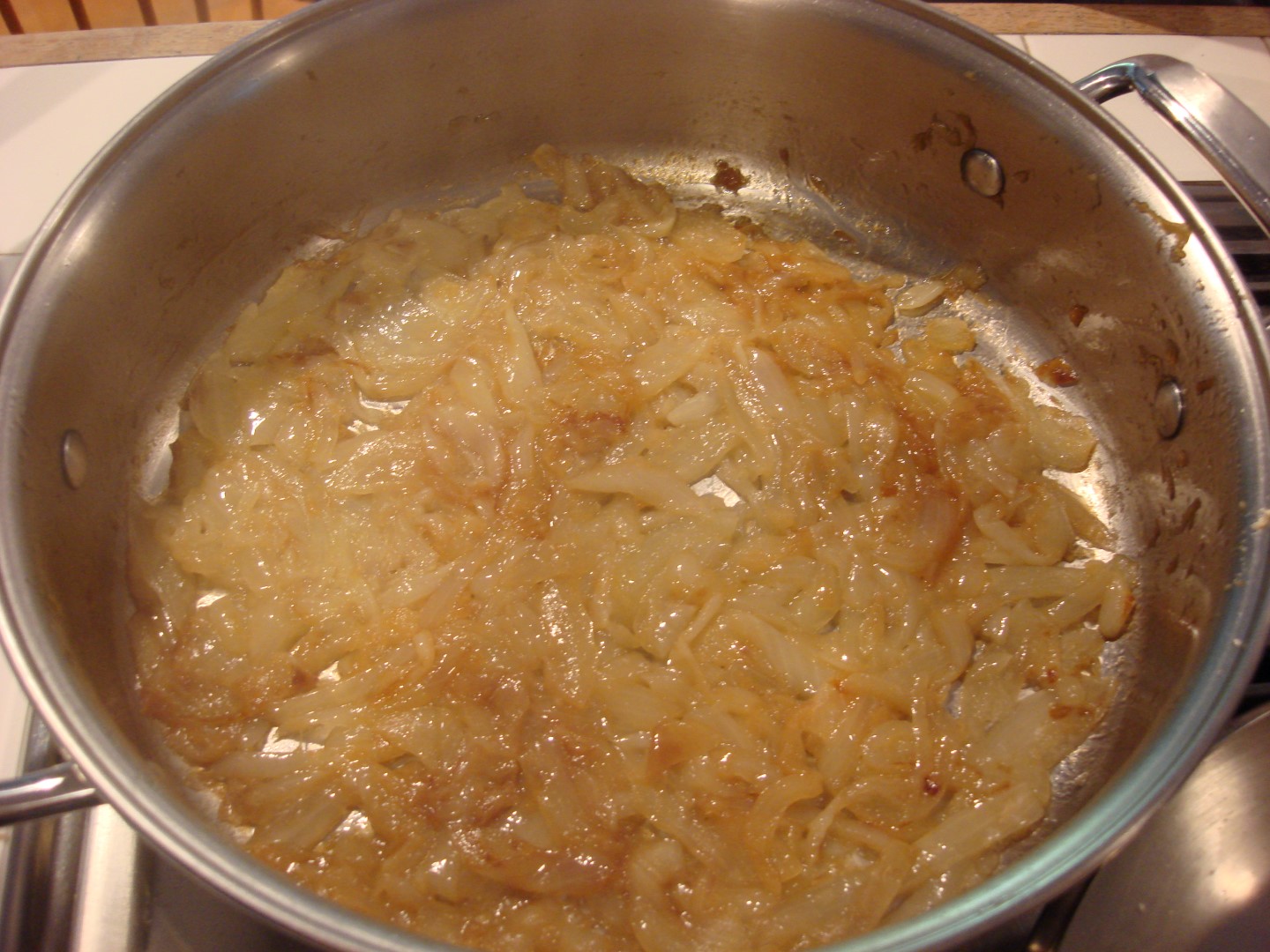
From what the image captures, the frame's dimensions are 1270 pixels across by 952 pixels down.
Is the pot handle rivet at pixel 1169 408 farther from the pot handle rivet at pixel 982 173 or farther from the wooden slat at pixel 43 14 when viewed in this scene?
the wooden slat at pixel 43 14

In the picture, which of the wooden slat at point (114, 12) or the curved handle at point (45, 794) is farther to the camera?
the wooden slat at point (114, 12)

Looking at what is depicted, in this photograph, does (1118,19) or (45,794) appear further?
(1118,19)

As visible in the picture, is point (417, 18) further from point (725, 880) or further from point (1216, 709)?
point (1216, 709)

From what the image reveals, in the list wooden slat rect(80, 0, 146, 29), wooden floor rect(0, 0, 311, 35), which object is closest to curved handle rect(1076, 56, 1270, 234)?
wooden floor rect(0, 0, 311, 35)

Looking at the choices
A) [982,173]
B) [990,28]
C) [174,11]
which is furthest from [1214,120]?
[174,11]

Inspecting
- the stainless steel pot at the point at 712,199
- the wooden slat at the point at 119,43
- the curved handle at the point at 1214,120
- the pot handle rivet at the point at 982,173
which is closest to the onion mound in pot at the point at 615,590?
the stainless steel pot at the point at 712,199

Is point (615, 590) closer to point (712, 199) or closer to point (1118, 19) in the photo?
point (712, 199)

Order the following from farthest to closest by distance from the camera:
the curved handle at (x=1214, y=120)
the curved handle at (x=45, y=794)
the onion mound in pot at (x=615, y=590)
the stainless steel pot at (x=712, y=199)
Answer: the curved handle at (x=1214, y=120) < the onion mound in pot at (x=615, y=590) < the stainless steel pot at (x=712, y=199) < the curved handle at (x=45, y=794)
